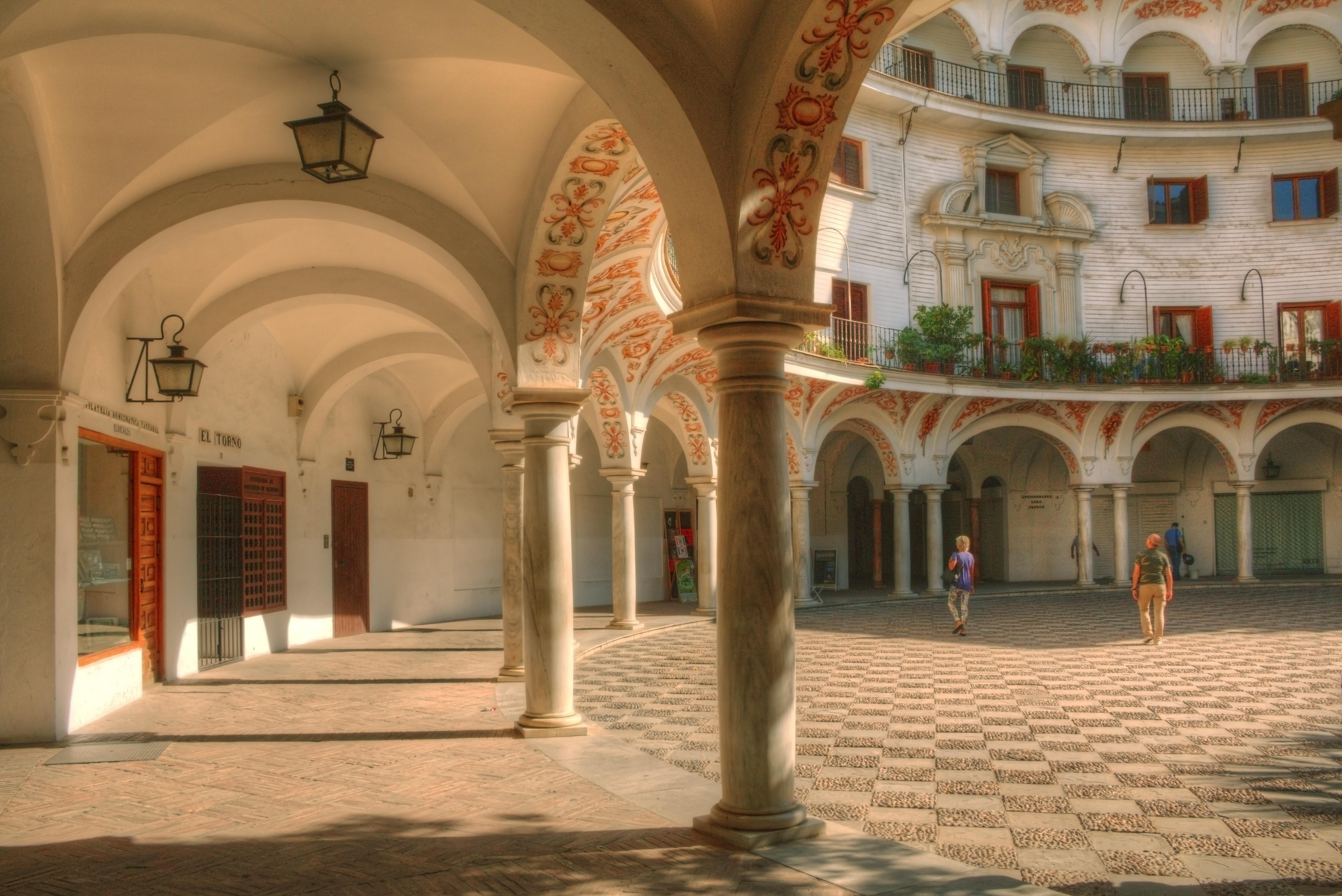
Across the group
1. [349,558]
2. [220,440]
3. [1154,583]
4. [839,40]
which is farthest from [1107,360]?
[839,40]

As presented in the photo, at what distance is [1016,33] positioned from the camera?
86.0 ft

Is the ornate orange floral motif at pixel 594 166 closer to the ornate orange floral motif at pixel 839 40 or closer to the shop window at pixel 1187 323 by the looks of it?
the ornate orange floral motif at pixel 839 40

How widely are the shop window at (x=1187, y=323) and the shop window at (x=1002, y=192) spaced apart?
168 inches

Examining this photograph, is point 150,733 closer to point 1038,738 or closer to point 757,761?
point 757,761

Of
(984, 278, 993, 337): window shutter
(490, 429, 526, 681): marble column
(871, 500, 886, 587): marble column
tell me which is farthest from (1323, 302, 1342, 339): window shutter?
(490, 429, 526, 681): marble column

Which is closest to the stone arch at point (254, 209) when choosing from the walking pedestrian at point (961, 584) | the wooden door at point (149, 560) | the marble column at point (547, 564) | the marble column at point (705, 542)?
the marble column at point (547, 564)

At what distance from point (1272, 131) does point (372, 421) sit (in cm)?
2196

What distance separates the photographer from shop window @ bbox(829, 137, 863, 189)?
76.2ft

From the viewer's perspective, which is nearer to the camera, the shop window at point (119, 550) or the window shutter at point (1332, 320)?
the shop window at point (119, 550)

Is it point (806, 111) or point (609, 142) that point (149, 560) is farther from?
point (806, 111)

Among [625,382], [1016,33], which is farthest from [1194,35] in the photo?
[625,382]

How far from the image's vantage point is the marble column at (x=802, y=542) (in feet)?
69.9

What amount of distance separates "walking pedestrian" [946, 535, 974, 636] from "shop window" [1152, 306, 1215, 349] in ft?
45.8

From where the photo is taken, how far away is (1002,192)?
26.4 m
